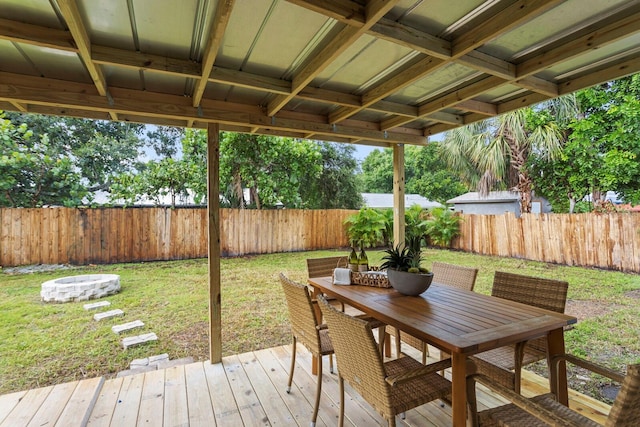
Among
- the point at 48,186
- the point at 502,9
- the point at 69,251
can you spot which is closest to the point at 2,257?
the point at 69,251

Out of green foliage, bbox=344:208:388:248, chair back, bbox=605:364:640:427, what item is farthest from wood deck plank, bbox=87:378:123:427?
green foliage, bbox=344:208:388:248

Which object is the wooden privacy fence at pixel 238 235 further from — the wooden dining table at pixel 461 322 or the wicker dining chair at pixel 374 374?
the wicker dining chair at pixel 374 374

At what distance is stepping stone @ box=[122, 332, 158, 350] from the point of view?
3342 millimetres

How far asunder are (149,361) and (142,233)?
4.77 m

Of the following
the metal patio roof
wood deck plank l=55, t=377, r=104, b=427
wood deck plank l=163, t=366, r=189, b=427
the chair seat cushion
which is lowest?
wood deck plank l=163, t=366, r=189, b=427

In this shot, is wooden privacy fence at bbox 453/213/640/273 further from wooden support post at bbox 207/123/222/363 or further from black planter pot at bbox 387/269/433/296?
wooden support post at bbox 207/123/222/363

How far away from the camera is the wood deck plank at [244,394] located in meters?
1.99

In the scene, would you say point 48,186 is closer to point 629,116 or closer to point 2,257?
point 2,257

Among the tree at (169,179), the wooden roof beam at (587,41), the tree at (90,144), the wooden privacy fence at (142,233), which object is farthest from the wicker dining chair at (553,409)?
the tree at (90,144)

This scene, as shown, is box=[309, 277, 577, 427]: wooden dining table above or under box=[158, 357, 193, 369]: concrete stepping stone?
above

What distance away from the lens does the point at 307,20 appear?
5.06 feet

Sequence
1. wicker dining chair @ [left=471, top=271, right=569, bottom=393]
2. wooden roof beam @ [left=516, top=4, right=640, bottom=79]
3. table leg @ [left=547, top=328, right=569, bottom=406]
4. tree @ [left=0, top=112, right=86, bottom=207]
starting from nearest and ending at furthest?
wooden roof beam @ [left=516, top=4, right=640, bottom=79] < table leg @ [left=547, top=328, right=569, bottom=406] < wicker dining chair @ [left=471, top=271, right=569, bottom=393] < tree @ [left=0, top=112, right=86, bottom=207]

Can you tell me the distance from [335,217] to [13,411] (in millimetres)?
7739

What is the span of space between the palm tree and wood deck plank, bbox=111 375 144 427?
23.4 feet
